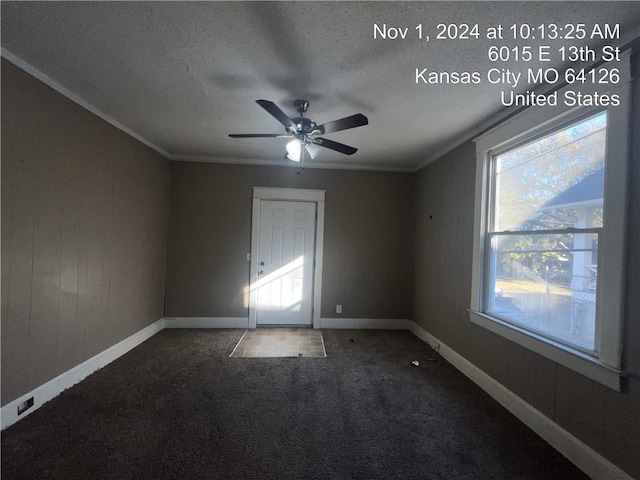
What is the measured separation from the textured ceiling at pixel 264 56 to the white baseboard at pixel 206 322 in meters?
2.63

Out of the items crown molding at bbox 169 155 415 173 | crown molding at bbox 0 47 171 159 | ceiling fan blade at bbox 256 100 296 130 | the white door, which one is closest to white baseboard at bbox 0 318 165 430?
the white door

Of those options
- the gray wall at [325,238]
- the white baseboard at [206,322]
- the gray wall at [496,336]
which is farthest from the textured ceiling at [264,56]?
the white baseboard at [206,322]

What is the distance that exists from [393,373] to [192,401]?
184 cm

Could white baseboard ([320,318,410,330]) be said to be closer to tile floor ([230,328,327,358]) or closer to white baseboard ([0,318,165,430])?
tile floor ([230,328,327,358])

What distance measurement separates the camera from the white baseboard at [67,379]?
193 cm

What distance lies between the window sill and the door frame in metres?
2.30

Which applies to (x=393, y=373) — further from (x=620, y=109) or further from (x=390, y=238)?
(x=620, y=109)

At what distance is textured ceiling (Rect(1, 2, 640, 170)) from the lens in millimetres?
1469

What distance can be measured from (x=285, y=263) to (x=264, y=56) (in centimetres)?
293

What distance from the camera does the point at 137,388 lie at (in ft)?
8.16

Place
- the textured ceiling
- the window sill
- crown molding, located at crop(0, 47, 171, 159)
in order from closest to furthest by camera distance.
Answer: the textured ceiling → the window sill → crown molding, located at crop(0, 47, 171, 159)

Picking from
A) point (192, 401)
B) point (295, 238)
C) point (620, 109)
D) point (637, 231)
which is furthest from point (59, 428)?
point (620, 109)

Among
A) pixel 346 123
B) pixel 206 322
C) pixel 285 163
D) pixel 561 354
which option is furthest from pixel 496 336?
pixel 206 322

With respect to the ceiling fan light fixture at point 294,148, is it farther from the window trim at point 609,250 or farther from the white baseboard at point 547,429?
the white baseboard at point 547,429
